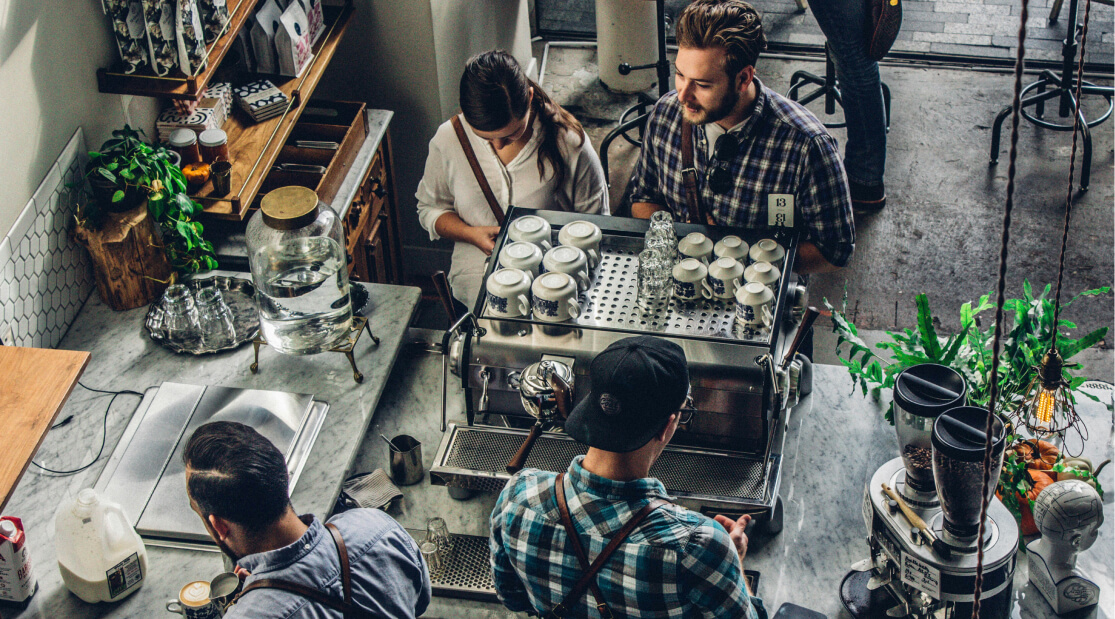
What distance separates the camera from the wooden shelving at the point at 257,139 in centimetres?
325

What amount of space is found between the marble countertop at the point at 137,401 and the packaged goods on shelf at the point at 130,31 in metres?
0.72

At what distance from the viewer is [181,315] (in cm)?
302

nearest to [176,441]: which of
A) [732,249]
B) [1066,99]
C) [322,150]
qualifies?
[322,150]

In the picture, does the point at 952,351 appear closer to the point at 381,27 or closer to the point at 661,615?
the point at 661,615

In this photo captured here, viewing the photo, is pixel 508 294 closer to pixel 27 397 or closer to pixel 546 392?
pixel 546 392

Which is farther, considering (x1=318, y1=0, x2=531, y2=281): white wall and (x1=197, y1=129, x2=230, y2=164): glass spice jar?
(x1=318, y1=0, x2=531, y2=281): white wall

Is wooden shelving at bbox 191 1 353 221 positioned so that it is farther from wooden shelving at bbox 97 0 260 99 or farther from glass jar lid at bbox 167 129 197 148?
wooden shelving at bbox 97 0 260 99

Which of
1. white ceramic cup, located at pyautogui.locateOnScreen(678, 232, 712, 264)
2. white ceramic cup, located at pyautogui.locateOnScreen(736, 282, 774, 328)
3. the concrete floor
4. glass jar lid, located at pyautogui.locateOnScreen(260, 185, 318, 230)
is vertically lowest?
the concrete floor

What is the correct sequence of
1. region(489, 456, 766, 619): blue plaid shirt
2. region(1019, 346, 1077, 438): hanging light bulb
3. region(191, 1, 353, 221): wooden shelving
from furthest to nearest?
region(191, 1, 353, 221): wooden shelving < region(1019, 346, 1077, 438): hanging light bulb < region(489, 456, 766, 619): blue plaid shirt

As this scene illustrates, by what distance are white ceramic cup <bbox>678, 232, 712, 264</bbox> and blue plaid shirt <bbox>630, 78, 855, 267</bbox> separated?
0.38 meters

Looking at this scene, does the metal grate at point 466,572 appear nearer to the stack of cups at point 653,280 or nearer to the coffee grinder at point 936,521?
the stack of cups at point 653,280

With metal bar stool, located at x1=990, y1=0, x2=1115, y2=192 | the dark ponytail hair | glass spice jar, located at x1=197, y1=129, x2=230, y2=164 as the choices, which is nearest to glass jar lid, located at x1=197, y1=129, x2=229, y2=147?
glass spice jar, located at x1=197, y1=129, x2=230, y2=164

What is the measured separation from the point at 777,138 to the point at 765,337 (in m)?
0.75

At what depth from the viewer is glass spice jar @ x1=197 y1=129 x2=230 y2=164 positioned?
3.31 metres
